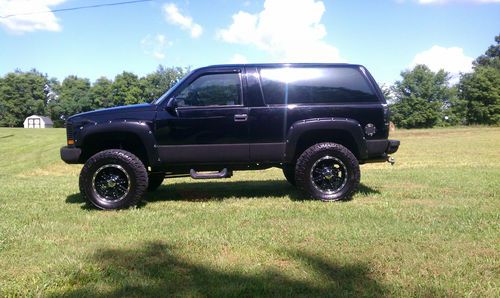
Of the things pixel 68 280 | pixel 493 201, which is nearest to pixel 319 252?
pixel 68 280

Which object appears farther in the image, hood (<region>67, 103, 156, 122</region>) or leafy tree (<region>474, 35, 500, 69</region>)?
leafy tree (<region>474, 35, 500, 69</region>)

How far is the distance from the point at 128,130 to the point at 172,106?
2.25 feet

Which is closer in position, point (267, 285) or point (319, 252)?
point (267, 285)

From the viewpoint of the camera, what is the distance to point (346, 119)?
6.81 m

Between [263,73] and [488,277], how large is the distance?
13.7 feet

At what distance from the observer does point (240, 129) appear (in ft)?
22.2

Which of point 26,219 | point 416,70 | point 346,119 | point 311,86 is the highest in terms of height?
point 416,70

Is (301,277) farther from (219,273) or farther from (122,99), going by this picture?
(122,99)

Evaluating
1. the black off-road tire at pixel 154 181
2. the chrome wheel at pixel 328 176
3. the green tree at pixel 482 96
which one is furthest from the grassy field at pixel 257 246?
the green tree at pixel 482 96

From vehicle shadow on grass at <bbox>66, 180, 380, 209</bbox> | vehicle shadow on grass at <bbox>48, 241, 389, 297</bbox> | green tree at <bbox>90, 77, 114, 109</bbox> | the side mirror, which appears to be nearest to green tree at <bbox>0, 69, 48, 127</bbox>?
green tree at <bbox>90, 77, 114, 109</bbox>

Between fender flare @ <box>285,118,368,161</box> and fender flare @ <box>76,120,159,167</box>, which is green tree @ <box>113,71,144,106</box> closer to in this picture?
fender flare @ <box>76,120,159,167</box>

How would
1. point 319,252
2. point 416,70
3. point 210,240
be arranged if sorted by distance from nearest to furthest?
1. point 319,252
2. point 210,240
3. point 416,70

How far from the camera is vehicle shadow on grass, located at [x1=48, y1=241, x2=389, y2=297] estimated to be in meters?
3.41

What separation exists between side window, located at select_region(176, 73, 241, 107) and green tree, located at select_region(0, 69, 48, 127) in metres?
112
